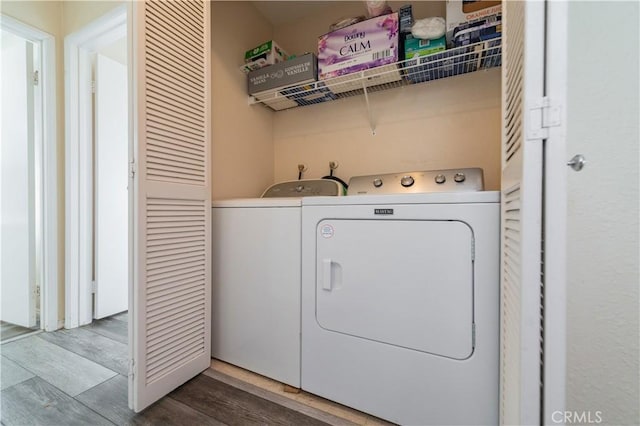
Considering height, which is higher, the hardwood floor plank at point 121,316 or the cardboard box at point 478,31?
the cardboard box at point 478,31

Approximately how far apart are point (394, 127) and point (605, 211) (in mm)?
1421

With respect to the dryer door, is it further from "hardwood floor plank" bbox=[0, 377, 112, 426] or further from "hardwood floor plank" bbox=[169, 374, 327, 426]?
"hardwood floor plank" bbox=[0, 377, 112, 426]

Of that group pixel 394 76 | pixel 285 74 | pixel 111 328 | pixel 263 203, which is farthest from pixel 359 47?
pixel 111 328

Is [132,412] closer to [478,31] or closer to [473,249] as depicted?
[473,249]

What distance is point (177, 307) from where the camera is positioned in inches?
52.5

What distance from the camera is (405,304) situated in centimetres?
108

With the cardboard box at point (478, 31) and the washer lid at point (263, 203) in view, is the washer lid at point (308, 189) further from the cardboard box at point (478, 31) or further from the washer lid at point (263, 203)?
the cardboard box at point (478, 31)

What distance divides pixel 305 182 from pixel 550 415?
1522 mm

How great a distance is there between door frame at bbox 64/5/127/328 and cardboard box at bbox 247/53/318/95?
98cm

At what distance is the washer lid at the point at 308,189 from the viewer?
5.51 ft

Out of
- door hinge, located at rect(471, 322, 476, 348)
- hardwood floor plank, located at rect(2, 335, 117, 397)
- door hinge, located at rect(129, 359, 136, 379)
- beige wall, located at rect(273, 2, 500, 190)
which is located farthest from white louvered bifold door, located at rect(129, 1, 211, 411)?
door hinge, located at rect(471, 322, 476, 348)

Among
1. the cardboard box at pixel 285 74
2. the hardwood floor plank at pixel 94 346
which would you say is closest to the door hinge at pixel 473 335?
the cardboard box at pixel 285 74

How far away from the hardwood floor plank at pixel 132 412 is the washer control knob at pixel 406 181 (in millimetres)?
1454

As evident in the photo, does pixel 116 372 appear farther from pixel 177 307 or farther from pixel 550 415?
pixel 550 415
